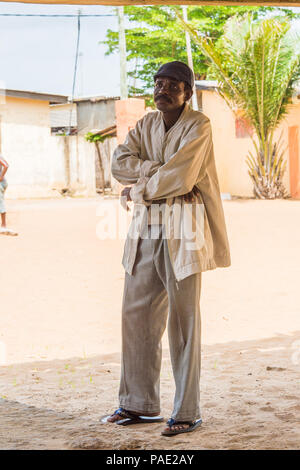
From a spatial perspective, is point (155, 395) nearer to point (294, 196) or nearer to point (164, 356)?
point (164, 356)

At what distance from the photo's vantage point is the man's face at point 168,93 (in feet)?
10.2

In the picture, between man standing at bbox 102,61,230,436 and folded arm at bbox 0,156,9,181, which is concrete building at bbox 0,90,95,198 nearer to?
folded arm at bbox 0,156,9,181

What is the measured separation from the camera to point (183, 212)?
123 inches

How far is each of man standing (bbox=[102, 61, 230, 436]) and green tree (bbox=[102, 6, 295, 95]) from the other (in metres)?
19.1

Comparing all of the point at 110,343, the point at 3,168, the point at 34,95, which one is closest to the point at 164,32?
the point at 34,95

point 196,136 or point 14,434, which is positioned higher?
point 196,136

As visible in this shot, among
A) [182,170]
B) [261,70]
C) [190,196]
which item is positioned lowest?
[190,196]

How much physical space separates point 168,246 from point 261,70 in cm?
1212

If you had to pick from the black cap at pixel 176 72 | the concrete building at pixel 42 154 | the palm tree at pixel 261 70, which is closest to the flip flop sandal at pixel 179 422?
the black cap at pixel 176 72

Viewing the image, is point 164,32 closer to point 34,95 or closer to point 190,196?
Result: point 34,95

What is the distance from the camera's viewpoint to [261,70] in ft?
47.5

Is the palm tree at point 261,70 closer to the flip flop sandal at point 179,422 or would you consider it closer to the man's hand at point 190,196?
the man's hand at point 190,196

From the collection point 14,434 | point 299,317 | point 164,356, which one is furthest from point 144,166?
point 299,317

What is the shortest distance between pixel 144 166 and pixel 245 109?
12267 millimetres
